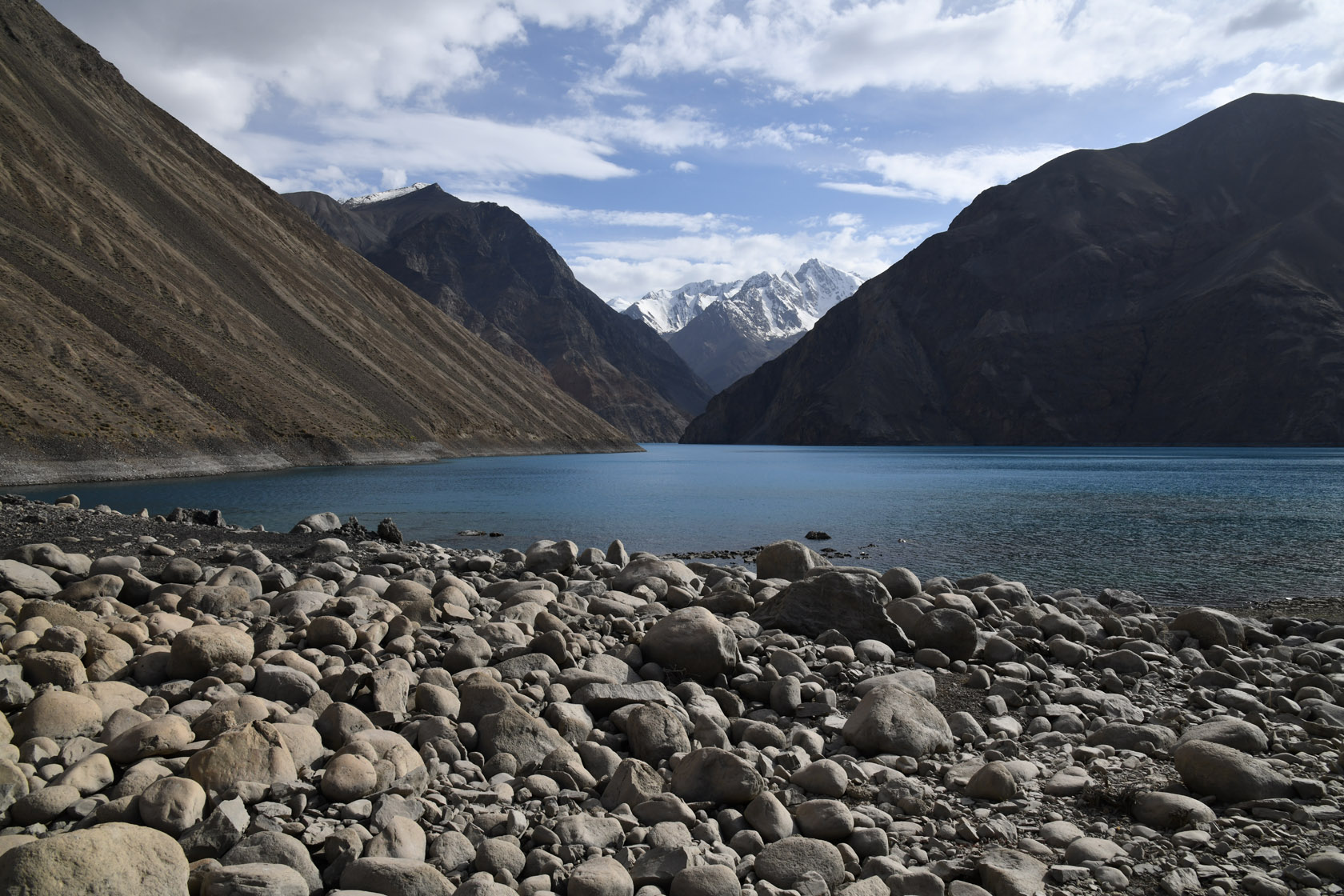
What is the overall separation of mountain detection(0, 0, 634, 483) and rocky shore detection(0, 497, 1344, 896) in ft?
167

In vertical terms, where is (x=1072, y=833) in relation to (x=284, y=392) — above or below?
below

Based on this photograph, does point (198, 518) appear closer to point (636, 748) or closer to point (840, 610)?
point (840, 610)

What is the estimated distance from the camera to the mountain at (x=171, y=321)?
186ft

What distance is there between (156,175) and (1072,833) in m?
123

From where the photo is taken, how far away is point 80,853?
14.8 feet

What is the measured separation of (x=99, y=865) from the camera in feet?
14.9

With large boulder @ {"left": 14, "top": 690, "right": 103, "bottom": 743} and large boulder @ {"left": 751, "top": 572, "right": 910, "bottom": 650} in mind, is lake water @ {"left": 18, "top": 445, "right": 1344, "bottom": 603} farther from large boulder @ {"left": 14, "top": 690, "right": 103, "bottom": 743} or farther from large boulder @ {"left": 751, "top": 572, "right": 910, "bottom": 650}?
large boulder @ {"left": 14, "top": 690, "right": 103, "bottom": 743}

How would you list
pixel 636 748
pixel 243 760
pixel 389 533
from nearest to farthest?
1. pixel 243 760
2. pixel 636 748
3. pixel 389 533

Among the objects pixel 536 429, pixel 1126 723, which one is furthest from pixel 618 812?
pixel 536 429

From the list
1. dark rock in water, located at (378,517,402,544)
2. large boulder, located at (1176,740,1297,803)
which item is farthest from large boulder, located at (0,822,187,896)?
dark rock in water, located at (378,517,402,544)

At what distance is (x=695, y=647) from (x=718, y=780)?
3315mm

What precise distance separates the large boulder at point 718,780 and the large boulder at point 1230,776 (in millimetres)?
4262

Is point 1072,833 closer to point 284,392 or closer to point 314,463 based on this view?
point 314,463

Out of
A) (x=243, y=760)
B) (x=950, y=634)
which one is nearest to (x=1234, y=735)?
(x=950, y=634)
